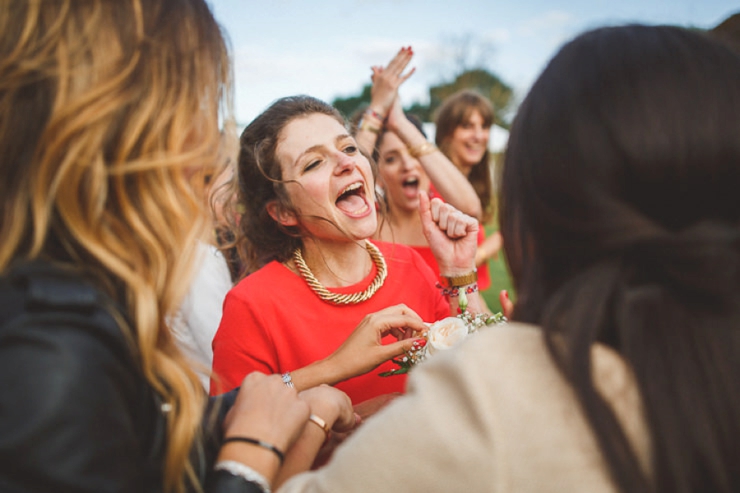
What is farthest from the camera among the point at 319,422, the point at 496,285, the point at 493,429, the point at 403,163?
the point at 496,285

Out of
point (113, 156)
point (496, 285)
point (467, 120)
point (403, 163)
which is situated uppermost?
point (467, 120)

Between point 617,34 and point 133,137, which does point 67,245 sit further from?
point 617,34

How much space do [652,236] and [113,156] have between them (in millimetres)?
1117

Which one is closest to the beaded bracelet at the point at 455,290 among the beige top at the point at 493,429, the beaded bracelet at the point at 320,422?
the beaded bracelet at the point at 320,422

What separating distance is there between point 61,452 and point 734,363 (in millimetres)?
1150

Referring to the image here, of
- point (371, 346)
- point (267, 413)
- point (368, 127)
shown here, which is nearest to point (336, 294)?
point (371, 346)

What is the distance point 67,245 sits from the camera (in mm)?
1071

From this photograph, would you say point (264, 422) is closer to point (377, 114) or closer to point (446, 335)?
point (446, 335)

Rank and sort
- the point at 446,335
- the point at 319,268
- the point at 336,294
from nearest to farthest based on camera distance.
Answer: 1. the point at 446,335
2. the point at 336,294
3. the point at 319,268

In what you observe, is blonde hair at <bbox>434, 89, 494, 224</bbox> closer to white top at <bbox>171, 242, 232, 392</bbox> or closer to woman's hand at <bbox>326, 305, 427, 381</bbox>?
white top at <bbox>171, 242, 232, 392</bbox>

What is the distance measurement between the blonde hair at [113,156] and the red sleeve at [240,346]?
39.6 inches

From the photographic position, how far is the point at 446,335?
1.85 metres

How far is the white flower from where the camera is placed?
180 cm

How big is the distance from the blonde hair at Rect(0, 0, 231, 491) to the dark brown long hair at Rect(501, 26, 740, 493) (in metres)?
0.81
